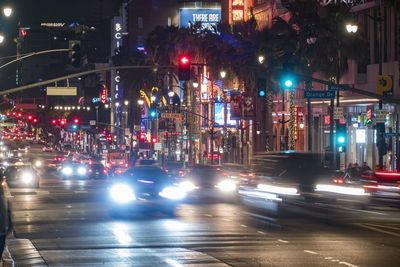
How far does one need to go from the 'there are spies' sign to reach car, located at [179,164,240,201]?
7683 centimetres

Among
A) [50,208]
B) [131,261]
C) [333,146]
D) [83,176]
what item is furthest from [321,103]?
[131,261]

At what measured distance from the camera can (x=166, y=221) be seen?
1169 inches

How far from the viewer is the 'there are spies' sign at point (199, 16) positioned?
419 ft

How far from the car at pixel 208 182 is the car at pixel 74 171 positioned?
25.2 meters

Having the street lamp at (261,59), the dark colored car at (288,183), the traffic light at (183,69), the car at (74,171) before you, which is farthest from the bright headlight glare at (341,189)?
the car at (74,171)

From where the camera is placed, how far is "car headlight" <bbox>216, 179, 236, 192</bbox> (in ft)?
149

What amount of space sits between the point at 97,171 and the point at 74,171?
8.09 feet

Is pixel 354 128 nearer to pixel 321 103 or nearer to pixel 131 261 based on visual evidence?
pixel 321 103

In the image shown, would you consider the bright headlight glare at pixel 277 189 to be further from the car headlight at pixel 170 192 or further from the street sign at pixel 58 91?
the street sign at pixel 58 91

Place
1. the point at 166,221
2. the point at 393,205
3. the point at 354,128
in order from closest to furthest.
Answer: the point at 166,221 < the point at 393,205 < the point at 354,128

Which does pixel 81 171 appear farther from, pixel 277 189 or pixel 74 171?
pixel 277 189

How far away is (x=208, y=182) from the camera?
48156 mm

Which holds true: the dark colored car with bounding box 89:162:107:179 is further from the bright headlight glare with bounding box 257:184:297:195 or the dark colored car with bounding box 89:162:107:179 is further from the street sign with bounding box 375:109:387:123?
the bright headlight glare with bounding box 257:184:297:195

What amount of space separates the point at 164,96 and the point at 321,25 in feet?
190
